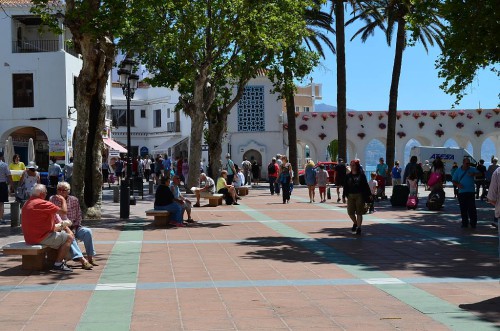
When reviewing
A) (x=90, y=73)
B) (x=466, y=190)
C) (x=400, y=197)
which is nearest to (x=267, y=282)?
(x=466, y=190)

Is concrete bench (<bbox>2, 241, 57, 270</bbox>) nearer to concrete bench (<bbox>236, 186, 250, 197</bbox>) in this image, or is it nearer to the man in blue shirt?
the man in blue shirt

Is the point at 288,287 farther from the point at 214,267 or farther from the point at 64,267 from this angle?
the point at 64,267

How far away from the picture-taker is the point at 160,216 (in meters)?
16.7

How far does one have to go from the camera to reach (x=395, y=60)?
38.9m

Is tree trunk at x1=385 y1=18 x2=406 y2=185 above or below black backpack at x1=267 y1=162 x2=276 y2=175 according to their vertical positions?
above

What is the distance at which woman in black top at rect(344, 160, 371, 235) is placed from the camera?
1503 cm

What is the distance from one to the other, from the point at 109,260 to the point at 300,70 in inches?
989

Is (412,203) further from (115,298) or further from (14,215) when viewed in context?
(115,298)

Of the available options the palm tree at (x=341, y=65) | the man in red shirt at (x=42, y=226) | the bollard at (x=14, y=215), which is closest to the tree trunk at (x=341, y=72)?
the palm tree at (x=341, y=65)

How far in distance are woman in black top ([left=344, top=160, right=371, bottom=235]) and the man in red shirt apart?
666 cm

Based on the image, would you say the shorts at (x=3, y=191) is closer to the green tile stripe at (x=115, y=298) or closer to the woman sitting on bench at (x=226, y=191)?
the green tile stripe at (x=115, y=298)

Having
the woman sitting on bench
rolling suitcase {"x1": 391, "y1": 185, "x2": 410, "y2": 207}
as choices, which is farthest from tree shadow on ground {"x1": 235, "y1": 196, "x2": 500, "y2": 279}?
the woman sitting on bench

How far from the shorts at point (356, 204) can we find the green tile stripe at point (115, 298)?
179 inches

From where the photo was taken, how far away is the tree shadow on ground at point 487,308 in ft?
23.9
